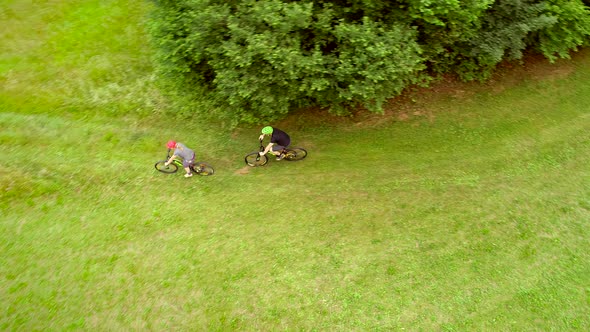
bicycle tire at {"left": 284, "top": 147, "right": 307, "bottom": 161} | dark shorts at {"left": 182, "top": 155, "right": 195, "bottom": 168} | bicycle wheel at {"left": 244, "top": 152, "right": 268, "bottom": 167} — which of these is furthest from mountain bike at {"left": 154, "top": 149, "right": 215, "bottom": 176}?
bicycle tire at {"left": 284, "top": 147, "right": 307, "bottom": 161}

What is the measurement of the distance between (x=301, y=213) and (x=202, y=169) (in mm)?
3550

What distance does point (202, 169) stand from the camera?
11.5 metres

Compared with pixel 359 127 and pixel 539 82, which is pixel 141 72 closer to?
pixel 359 127

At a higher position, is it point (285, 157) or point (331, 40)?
point (331, 40)

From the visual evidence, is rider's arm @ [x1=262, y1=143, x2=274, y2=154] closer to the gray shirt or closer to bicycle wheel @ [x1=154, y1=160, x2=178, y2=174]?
the gray shirt

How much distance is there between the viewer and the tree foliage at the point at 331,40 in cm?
977

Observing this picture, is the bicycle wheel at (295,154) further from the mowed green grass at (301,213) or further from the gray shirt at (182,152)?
the gray shirt at (182,152)

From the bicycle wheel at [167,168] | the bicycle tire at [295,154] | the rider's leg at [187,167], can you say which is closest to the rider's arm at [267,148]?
the bicycle tire at [295,154]

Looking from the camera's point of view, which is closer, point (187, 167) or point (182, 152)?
point (182, 152)

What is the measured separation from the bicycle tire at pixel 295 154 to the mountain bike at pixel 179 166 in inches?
97.8

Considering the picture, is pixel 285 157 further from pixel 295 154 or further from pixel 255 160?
pixel 255 160

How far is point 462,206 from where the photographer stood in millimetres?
10422

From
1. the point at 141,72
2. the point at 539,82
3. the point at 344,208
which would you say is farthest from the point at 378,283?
the point at 141,72

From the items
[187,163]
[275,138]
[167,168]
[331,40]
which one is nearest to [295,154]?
[275,138]
